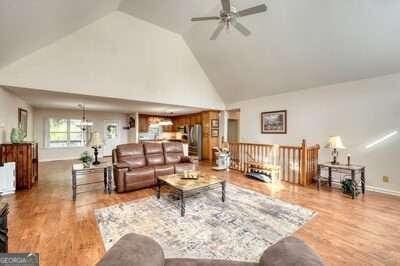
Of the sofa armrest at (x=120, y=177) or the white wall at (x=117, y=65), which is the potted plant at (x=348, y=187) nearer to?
the sofa armrest at (x=120, y=177)

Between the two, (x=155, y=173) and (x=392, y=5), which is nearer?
(x=392, y=5)

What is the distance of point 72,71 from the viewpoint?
433 cm

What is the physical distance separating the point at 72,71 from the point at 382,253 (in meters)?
6.19

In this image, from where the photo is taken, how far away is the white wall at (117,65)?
400 cm

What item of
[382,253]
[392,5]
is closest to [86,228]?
[382,253]

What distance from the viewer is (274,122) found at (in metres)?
6.16

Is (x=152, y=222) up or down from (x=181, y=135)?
down

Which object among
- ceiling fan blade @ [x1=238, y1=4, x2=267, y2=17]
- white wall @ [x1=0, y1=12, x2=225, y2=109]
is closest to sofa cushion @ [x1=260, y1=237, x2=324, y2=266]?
ceiling fan blade @ [x1=238, y1=4, x2=267, y2=17]

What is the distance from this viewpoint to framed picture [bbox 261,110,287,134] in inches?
233

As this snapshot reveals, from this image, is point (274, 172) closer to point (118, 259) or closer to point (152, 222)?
point (152, 222)

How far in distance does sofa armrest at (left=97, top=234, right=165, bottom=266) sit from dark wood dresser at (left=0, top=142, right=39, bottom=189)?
4486 mm

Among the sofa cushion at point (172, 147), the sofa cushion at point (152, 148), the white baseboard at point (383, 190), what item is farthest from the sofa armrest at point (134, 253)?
the white baseboard at point (383, 190)

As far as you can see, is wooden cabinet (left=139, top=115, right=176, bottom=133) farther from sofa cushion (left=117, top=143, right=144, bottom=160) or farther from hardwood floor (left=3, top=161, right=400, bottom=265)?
hardwood floor (left=3, top=161, right=400, bottom=265)

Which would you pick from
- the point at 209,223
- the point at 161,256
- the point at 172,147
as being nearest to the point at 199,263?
the point at 161,256
